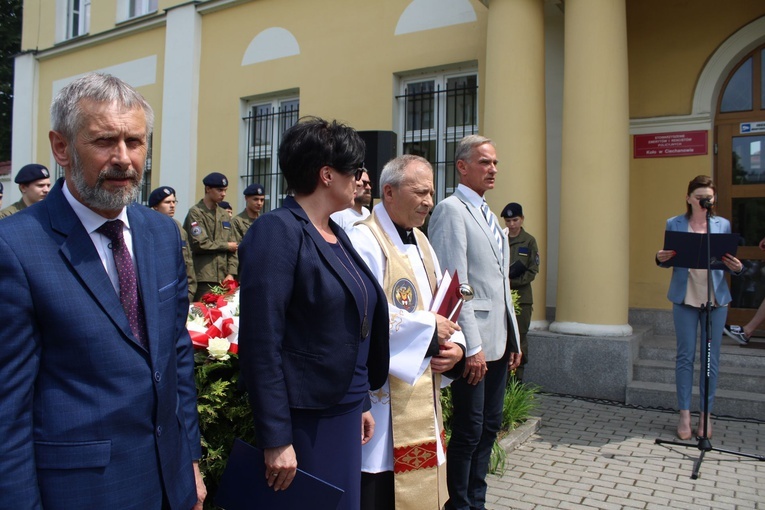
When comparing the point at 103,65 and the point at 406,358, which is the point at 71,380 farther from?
the point at 103,65

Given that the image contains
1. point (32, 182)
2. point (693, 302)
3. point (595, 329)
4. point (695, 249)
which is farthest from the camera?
point (595, 329)

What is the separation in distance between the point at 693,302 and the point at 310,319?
424 centimetres

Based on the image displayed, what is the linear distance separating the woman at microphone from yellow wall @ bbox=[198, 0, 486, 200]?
404 cm

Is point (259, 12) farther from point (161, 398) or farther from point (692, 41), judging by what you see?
point (161, 398)

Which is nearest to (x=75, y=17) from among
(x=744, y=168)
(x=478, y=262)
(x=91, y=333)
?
(x=744, y=168)

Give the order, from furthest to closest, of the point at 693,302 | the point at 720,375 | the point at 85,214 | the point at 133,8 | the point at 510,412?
1. the point at 133,8
2. the point at 720,375
3. the point at 510,412
4. the point at 693,302
5. the point at 85,214

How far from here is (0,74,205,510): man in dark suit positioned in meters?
1.47

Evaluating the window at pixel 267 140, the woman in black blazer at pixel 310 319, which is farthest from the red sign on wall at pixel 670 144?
the woman in black blazer at pixel 310 319

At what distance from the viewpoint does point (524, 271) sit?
6785mm

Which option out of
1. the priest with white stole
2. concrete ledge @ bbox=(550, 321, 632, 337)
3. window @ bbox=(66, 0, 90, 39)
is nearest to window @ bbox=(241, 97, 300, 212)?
concrete ledge @ bbox=(550, 321, 632, 337)

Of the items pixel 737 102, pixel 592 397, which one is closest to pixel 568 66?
pixel 737 102

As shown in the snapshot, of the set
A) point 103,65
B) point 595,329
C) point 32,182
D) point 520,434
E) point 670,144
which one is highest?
point 103,65

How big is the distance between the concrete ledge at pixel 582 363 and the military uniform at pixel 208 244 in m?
3.74

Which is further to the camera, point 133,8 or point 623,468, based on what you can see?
point 133,8
